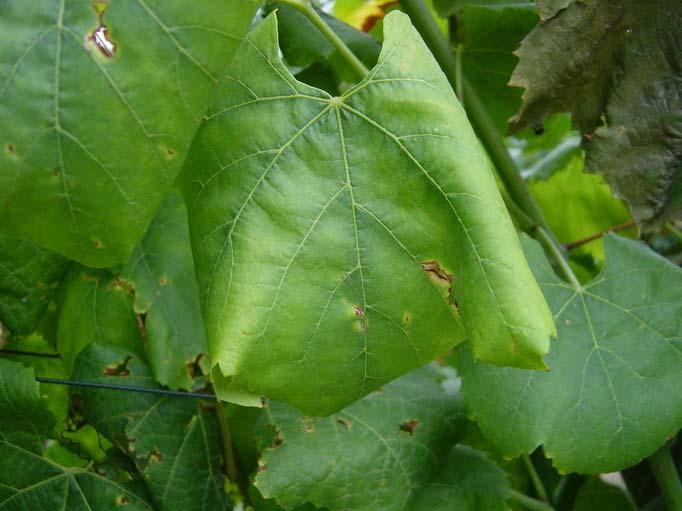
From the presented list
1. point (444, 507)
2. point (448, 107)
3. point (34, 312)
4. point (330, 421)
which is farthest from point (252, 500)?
point (448, 107)

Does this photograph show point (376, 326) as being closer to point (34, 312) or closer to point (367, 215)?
point (367, 215)

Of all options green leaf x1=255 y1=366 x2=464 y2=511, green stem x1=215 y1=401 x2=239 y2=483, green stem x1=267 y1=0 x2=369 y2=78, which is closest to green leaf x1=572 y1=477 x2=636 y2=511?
green leaf x1=255 y1=366 x2=464 y2=511

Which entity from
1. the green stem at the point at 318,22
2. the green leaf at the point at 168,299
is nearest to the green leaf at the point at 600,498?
the green leaf at the point at 168,299

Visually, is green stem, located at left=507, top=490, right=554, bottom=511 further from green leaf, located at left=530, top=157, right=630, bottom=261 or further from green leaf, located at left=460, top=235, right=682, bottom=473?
green leaf, located at left=530, top=157, right=630, bottom=261

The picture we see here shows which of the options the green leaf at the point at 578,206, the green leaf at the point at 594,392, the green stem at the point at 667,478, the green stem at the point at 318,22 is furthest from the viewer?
the green leaf at the point at 578,206

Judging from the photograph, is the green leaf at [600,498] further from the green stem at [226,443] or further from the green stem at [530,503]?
the green stem at [226,443]

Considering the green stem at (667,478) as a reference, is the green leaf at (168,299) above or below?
above

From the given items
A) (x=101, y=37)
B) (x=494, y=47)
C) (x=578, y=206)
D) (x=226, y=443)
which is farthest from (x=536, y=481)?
(x=101, y=37)

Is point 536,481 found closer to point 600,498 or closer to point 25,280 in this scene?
point 600,498
